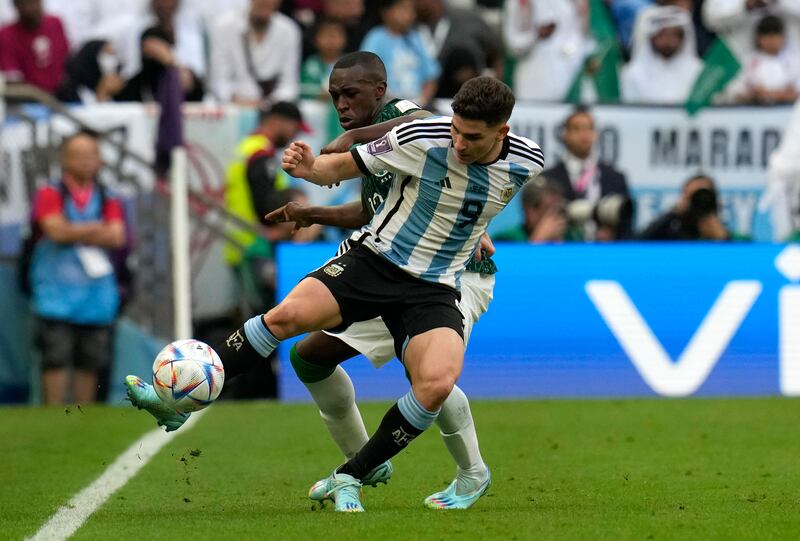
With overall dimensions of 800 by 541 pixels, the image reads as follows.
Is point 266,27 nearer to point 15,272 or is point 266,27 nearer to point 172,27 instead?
point 172,27

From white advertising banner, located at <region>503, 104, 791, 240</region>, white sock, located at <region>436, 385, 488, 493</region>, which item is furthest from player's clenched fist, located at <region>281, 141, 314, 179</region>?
white advertising banner, located at <region>503, 104, 791, 240</region>

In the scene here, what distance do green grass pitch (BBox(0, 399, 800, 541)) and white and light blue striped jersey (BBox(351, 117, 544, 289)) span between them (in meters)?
1.18

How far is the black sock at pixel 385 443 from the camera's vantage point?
6.59 m

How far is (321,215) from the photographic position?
704 centimetres

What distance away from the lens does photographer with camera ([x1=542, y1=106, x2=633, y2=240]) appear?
46.2ft

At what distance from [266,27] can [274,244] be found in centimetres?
249

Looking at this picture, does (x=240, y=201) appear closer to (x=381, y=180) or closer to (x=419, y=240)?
(x=381, y=180)

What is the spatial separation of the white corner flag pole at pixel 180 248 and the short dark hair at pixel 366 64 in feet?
21.7

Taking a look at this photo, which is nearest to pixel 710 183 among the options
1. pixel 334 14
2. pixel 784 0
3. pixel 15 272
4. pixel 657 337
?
pixel 657 337

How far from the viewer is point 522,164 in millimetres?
6887

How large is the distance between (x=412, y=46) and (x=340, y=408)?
804 cm

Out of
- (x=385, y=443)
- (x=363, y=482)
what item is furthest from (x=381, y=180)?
(x=363, y=482)

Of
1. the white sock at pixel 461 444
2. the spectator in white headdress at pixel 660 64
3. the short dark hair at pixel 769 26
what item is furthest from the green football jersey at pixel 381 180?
the short dark hair at pixel 769 26

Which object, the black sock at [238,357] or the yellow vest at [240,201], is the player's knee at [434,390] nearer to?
the black sock at [238,357]
